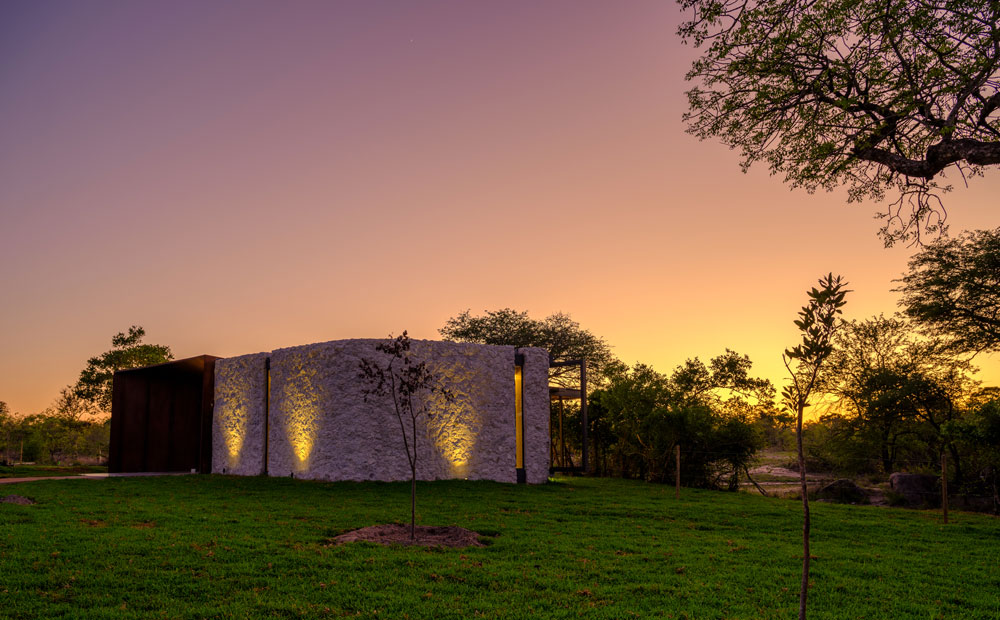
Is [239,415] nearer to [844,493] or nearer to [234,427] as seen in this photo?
[234,427]

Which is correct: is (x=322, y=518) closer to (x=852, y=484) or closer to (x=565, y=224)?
(x=565, y=224)

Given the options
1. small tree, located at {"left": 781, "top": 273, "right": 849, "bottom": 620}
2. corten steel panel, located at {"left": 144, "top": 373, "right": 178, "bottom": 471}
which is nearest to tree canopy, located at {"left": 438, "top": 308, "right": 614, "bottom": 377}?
corten steel panel, located at {"left": 144, "top": 373, "right": 178, "bottom": 471}

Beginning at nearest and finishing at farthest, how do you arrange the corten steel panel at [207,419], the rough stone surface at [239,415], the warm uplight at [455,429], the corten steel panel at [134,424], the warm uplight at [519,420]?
1. the warm uplight at [455,429]
2. the warm uplight at [519,420]
3. the rough stone surface at [239,415]
4. the corten steel panel at [207,419]
5. the corten steel panel at [134,424]

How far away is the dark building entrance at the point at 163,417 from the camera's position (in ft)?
77.2

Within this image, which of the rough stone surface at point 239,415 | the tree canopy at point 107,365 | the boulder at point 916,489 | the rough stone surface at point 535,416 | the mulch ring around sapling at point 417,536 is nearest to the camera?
the mulch ring around sapling at point 417,536

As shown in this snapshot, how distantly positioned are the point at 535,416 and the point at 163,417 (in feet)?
59.5

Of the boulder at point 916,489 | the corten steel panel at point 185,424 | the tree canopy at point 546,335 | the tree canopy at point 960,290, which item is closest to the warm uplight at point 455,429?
the boulder at point 916,489

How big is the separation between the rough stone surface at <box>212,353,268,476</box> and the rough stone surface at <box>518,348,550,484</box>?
10027mm

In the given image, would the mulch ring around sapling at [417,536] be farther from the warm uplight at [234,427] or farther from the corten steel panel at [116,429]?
the corten steel panel at [116,429]

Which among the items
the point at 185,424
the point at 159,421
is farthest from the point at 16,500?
the point at 185,424

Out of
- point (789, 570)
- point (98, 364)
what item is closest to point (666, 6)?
point (789, 570)

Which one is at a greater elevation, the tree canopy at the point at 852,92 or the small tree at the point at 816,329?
the tree canopy at the point at 852,92

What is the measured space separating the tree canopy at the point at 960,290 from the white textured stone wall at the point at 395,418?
12.8 meters

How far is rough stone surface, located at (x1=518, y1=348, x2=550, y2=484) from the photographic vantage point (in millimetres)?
19750
